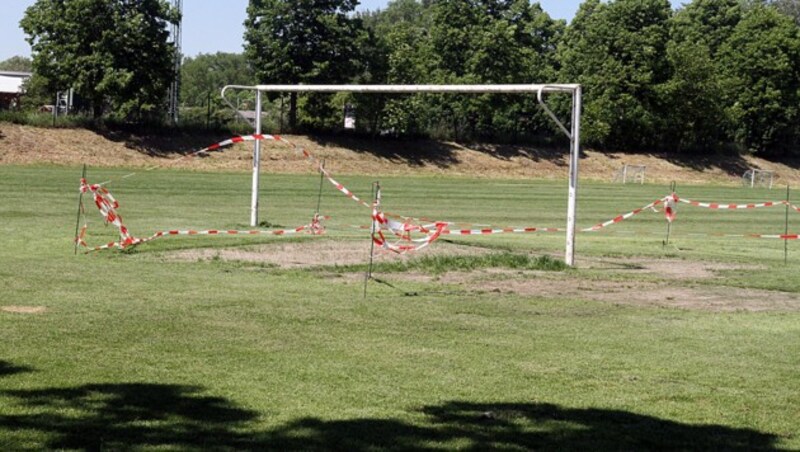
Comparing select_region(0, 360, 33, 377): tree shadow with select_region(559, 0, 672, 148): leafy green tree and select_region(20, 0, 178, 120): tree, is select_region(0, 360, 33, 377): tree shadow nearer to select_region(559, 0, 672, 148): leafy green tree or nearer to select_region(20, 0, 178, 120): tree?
select_region(20, 0, 178, 120): tree

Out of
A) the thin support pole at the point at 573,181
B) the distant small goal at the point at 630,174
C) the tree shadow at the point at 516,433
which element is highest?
the thin support pole at the point at 573,181

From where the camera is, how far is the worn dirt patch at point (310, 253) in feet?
66.8

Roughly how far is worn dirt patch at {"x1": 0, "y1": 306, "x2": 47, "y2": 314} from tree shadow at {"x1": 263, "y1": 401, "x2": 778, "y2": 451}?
5.70 meters

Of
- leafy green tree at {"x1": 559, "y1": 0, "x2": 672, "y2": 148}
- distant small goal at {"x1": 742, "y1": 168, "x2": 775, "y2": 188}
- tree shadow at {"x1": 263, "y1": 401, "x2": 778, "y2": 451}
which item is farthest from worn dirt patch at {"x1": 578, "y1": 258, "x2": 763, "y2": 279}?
leafy green tree at {"x1": 559, "y1": 0, "x2": 672, "y2": 148}

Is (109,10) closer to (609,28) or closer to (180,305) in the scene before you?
(609,28)

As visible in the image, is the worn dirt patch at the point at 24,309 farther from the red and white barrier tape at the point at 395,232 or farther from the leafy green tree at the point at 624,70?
the leafy green tree at the point at 624,70

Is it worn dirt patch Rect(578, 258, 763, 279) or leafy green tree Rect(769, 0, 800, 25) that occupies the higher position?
leafy green tree Rect(769, 0, 800, 25)

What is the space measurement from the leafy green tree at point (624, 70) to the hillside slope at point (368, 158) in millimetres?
2259

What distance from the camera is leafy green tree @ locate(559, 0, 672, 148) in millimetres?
85625

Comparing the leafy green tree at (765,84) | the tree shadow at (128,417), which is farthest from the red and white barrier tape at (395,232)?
the leafy green tree at (765,84)

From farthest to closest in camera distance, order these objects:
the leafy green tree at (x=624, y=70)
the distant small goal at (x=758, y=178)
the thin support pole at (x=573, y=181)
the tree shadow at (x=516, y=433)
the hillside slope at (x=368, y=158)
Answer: the leafy green tree at (x=624, y=70)
the distant small goal at (x=758, y=178)
the hillside slope at (x=368, y=158)
the thin support pole at (x=573, y=181)
the tree shadow at (x=516, y=433)

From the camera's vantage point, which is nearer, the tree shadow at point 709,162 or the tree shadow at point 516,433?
the tree shadow at point 516,433

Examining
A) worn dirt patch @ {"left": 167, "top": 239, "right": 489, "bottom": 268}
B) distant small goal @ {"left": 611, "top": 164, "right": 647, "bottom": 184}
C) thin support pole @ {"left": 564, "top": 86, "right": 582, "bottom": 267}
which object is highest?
thin support pole @ {"left": 564, "top": 86, "right": 582, "bottom": 267}

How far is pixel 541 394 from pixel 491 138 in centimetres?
7311
